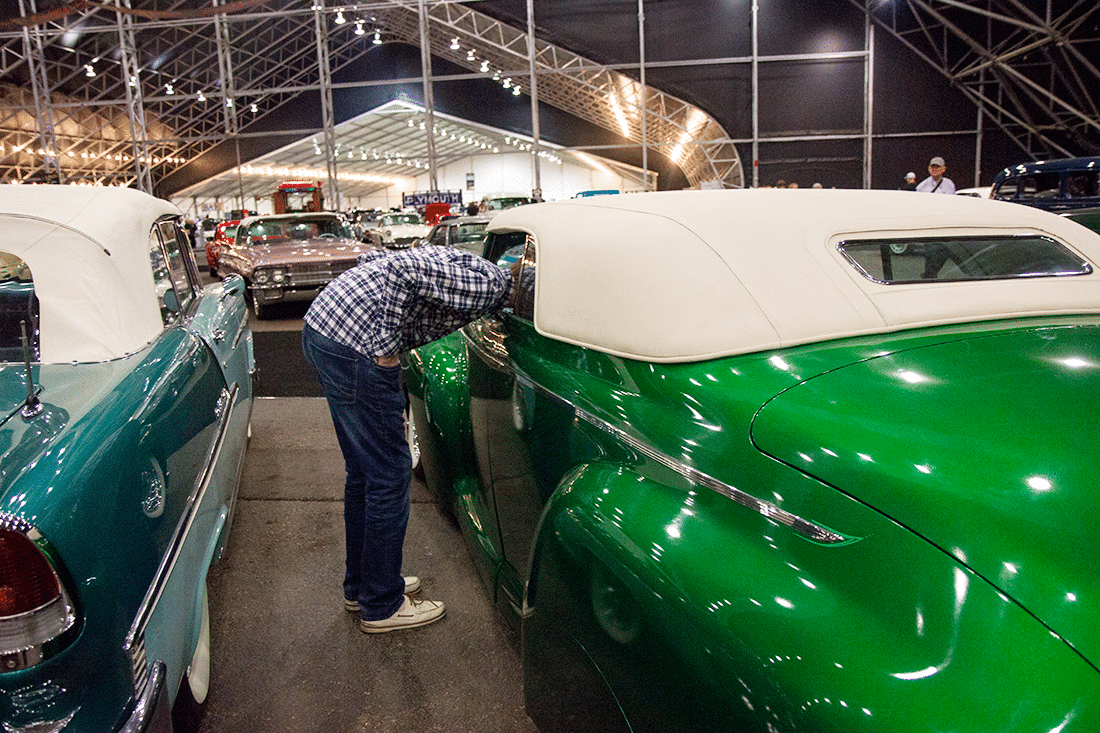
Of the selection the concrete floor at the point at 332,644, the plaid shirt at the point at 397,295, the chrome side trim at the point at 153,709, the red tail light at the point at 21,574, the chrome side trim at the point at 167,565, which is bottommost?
the concrete floor at the point at 332,644

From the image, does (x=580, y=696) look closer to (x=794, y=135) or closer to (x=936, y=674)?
(x=936, y=674)

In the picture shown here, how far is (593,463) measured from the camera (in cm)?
187

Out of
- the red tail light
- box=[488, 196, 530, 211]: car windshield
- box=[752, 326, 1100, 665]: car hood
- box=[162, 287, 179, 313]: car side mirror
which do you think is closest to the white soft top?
box=[162, 287, 179, 313]: car side mirror

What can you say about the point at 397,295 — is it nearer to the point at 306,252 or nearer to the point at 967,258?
the point at 967,258

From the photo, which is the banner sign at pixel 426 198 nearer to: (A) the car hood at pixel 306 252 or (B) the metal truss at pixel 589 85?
(B) the metal truss at pixel 589 85

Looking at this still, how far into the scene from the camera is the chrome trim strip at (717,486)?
52.5 inches

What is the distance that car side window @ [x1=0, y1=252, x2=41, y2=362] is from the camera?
2469 millimetres

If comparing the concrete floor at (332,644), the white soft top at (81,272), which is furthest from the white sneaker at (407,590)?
the white soft top at (81,272)

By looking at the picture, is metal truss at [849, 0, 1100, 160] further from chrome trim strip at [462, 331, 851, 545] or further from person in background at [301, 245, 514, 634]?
chrome trim strip at [462, 331, 851, 545]

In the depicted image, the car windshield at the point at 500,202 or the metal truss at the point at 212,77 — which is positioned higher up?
the metal truss at the point at 212,77

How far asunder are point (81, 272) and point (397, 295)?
1.09m

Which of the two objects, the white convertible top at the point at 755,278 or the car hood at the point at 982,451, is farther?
the white convertible top at the point at 755,278

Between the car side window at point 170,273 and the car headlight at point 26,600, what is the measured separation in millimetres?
1585

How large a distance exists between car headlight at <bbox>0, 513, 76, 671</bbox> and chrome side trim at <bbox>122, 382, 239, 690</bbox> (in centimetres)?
17
